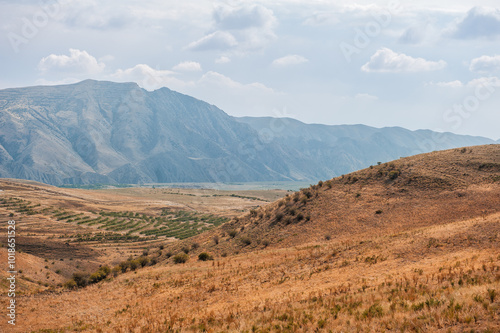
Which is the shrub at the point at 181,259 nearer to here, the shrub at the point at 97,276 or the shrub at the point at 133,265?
the shrub at the point at 133,265

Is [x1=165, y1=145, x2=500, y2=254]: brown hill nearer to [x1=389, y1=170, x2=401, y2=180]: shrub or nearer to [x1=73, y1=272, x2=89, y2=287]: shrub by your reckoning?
[x1=389, y1=170, x2=401, y2=180]: shrub

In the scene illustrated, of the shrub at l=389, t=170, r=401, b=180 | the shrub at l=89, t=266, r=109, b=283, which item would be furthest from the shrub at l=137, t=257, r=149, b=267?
the shrub at l=389, t=170, r=401, b=180

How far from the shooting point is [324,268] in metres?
24.0

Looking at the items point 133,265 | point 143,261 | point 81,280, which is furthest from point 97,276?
point 143,261

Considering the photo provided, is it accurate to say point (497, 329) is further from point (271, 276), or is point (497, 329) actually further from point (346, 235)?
point (346, 235)

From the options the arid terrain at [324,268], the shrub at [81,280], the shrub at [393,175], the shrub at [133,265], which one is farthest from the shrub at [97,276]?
the shrub at [393,175]

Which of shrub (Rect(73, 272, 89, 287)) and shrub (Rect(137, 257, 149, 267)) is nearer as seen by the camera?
shrub (Rect(73, 272, 89, 287))

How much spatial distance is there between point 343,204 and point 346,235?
30.3 feet

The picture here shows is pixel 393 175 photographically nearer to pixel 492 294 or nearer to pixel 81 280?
pixel 492 294

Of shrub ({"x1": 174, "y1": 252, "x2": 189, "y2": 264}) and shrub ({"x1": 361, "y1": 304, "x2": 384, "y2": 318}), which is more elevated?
shrub ({"x1": 361, "y1": 304, "x2": 384, "y2": 318})

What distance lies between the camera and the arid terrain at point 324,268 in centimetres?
1390

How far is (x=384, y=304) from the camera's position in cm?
1401

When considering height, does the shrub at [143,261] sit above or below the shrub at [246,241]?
below

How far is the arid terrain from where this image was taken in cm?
1390
